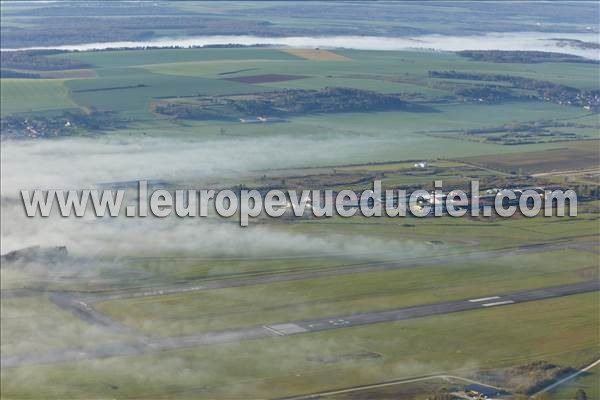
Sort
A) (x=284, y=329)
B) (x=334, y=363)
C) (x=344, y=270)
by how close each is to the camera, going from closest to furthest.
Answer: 1. (x=334, y=363)
2. (x=284, y=329)
3. (x=344, y=270)

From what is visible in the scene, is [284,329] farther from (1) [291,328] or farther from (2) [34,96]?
(2) [34,96]

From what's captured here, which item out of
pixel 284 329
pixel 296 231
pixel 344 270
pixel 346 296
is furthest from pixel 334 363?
pixel 296 231

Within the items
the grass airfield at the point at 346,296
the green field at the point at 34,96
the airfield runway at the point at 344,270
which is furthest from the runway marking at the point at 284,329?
the green field at the point at 34,96

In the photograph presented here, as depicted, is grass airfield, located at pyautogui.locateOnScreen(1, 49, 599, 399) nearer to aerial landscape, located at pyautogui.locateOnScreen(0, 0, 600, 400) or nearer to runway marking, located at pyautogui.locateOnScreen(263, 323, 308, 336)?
aerial landscape, located at pyautogui.locateOnScreen(0, 0, 600, 400)

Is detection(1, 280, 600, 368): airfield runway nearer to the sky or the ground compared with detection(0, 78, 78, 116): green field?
nearer to the ground

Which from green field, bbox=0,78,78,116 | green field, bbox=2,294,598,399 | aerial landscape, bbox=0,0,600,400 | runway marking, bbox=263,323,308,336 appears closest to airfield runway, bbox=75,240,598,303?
aerial landscape, bbox=0,0,600,400

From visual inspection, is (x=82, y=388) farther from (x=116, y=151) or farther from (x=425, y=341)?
(x=116, y=151)
